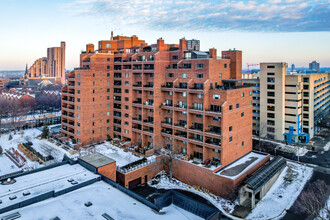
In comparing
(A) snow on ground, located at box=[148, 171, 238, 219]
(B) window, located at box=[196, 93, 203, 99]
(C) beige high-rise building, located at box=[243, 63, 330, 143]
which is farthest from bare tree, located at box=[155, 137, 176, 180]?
(C) beige high-rise building, located at box=[243, 63, 330, 143]

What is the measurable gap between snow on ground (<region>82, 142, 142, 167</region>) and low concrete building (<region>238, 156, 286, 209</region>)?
2449cm

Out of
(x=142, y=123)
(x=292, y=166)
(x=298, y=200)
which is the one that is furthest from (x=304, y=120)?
(x=142, y=123)

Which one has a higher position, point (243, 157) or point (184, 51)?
point (184, 51)

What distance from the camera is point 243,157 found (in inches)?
2151

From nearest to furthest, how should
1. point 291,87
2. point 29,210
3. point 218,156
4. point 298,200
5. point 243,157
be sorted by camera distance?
1. point 29,210
2. point 298,200
3. point 218,156
4. point 243,157
5. point 291,87

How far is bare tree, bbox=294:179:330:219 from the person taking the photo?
37.0m

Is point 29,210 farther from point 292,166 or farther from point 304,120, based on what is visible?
point 304,120

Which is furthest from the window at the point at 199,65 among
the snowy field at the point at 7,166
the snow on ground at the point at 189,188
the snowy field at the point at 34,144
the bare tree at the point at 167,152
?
the snowy field at the point at 7,166

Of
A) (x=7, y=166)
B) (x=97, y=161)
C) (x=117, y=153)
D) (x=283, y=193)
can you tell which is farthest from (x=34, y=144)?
(x=283, y=193)

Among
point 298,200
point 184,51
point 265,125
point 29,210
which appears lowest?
point 298,200

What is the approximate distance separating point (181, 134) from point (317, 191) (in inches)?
1115

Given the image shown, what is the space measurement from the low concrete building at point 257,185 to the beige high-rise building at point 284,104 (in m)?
29.4

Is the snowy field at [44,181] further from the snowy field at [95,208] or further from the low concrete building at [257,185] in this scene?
the low concrete building at [257,185]

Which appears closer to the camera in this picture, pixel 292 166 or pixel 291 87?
pixel 292 166
